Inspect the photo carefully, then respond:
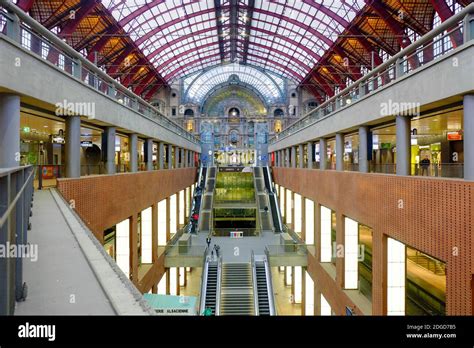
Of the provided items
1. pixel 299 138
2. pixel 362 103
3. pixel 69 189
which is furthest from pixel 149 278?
pixel 299 138

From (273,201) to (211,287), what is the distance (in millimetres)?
17250

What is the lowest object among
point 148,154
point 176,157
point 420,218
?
point 420,218

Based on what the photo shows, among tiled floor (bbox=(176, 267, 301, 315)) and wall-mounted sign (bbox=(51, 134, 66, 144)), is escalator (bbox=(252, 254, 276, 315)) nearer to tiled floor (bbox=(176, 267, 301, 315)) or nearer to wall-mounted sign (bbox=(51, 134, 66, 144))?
tiled floor (bbox=(176, 267, 301, 315))

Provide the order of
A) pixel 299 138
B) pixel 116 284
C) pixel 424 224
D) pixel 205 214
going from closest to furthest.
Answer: pixel 116 284 < pixel 424 224 < pixel 299 138 < pixel 205 214

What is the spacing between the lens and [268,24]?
4681 centimetres

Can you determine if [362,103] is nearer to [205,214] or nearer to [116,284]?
[116,284]

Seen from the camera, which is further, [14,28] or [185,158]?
[185,158]

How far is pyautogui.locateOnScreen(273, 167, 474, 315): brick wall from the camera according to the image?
745cm

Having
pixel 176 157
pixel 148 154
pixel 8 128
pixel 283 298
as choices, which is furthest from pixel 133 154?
pixel 283 298

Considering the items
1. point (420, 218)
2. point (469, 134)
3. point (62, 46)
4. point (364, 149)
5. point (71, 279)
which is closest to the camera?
point (71, 279)

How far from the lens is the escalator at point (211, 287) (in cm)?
1820

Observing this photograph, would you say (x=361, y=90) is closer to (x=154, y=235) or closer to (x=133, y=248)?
(x=133, y=248)

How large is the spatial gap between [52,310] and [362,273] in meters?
14.4

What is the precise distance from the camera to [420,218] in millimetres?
9164
